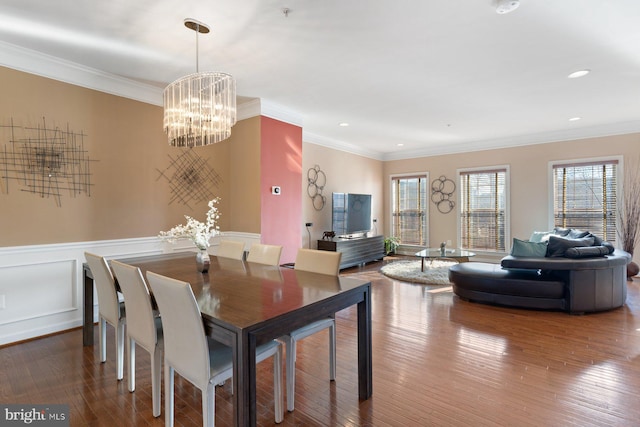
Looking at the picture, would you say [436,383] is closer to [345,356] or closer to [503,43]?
[345,356]

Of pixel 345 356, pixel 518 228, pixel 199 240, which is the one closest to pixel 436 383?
pixel 345 356

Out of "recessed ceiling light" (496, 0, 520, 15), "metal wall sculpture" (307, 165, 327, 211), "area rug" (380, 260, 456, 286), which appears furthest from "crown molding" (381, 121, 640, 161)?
"recessed ceiling light" (496, 0, 520, 15)

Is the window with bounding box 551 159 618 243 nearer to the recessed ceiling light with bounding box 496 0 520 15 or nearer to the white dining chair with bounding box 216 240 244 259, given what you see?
the recessed ceiling light with bounding box 496 0 520 15

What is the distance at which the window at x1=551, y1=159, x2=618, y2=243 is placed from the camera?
5875mm

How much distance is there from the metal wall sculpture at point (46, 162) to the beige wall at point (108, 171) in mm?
44

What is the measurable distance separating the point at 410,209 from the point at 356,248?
2.51 meters

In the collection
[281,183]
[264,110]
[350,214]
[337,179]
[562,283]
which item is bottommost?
[562,283]

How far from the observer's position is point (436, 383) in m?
2.34

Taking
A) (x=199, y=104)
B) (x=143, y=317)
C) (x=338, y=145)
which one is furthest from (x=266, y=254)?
(x=338, y=145)

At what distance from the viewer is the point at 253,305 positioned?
174cm

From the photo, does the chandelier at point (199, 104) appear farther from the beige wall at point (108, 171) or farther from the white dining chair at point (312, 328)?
the beige wall at point (108, 171)

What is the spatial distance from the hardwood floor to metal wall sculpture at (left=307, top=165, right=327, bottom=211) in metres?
3.46

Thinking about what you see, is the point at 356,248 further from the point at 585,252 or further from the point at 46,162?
the point at 46,162

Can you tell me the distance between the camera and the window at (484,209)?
704cm
